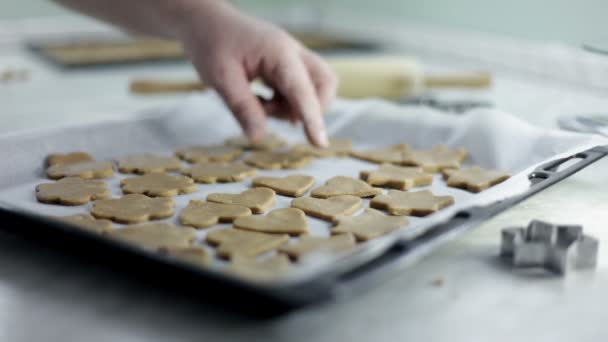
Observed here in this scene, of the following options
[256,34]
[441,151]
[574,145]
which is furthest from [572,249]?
[256,34]

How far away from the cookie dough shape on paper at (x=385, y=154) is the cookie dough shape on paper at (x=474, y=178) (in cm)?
12

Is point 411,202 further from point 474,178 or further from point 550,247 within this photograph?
point 550,247

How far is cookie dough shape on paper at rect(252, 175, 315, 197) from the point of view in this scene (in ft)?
3.69

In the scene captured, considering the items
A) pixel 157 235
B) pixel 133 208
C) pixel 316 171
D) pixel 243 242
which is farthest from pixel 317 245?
pixel 316 171

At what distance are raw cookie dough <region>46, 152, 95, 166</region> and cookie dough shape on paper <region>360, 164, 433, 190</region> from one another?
48cm

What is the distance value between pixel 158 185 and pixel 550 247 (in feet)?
1.96

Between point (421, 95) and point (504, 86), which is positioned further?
point (504, 86)

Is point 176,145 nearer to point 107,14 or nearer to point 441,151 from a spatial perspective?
point 107,14

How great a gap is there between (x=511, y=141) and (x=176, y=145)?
2.02 ft

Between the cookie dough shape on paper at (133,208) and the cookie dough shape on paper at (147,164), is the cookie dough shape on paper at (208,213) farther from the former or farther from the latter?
the cookie dough shape on paper at (147,164)

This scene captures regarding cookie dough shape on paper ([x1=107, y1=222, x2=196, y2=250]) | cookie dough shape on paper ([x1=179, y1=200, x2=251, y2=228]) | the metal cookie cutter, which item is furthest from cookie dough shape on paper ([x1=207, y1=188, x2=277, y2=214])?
the metal cookie cutter

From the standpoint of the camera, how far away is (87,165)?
1245 millimetres

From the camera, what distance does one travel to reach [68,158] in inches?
50.3

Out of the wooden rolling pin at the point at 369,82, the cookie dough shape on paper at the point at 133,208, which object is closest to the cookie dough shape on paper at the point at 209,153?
the cookie dough shape on paper at the point at 133,208
